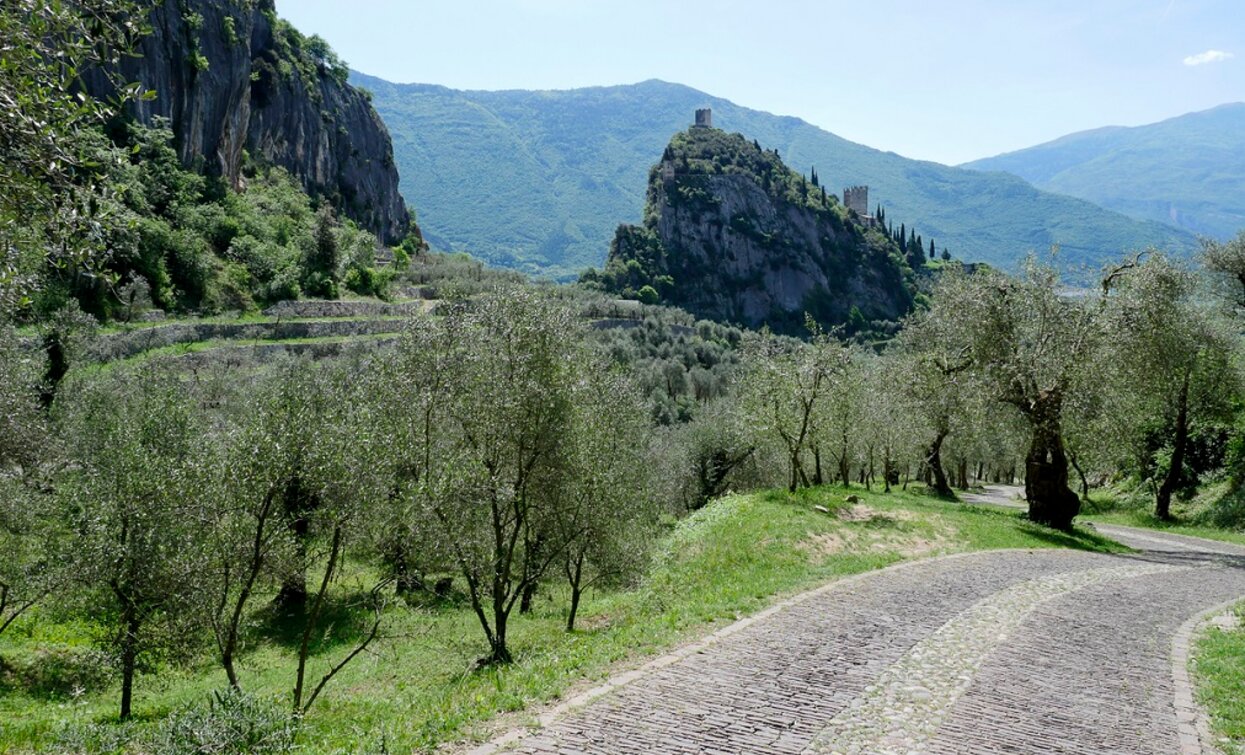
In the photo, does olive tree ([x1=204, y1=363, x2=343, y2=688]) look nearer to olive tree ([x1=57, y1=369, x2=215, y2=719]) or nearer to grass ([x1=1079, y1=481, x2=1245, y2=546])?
olive tree ([x1=57, y1=369, x2=215, y2=719])

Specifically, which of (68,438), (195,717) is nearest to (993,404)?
(195,717)

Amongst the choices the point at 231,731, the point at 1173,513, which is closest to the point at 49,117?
the point at 231,731

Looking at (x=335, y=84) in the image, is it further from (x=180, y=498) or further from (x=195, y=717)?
(x=195, y=717)

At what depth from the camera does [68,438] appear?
39.1 m

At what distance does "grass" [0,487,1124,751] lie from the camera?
11.8m

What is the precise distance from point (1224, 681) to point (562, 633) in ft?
57.7

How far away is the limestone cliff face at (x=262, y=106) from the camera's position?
303 ft

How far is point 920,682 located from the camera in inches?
456

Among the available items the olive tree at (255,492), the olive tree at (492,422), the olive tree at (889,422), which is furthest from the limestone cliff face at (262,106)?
the olive tree at (889,422)

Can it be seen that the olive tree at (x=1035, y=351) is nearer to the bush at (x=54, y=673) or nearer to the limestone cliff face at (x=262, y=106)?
the bush at (x=54, y=673)

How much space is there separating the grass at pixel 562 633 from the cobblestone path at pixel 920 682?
134 cm

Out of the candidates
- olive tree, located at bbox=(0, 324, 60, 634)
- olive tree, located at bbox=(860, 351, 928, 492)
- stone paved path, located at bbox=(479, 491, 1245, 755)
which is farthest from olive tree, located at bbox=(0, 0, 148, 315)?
olive tree, located at bbox=(860, 351, 928, 492)

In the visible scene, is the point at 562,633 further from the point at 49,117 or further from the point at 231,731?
the point at 49,117

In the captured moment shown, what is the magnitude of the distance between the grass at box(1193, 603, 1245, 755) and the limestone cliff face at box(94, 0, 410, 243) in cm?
8227
